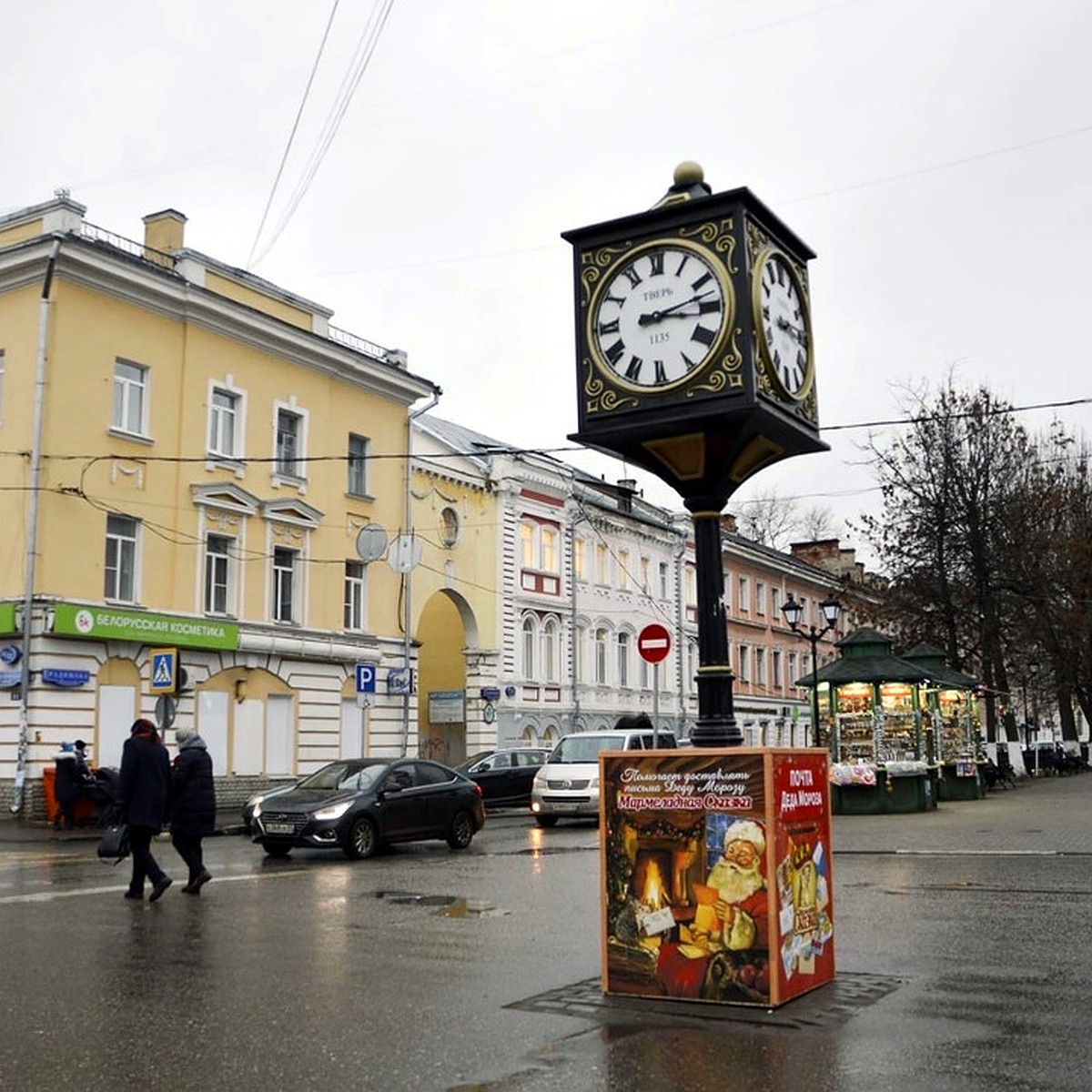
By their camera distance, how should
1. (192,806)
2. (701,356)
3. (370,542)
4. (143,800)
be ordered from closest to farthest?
(701,356) → (143,800) → (192,806) → (370,542)

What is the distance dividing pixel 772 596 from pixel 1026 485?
21.6 meters

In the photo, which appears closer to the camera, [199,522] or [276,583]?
[199,522]

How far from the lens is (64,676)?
2642cm

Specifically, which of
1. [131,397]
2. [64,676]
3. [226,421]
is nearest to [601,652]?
[226,421]

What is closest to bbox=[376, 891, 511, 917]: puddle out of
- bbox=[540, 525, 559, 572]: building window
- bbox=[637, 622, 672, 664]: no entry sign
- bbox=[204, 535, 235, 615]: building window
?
bbox=[637, 622, 672, 664]: no entry sign

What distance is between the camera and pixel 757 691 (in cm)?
6109

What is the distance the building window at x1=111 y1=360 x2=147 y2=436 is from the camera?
2906cm

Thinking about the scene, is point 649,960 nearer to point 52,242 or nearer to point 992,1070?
point 992,1070

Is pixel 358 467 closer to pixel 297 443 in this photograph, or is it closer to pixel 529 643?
pixel 297 443

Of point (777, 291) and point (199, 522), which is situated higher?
point (199, 522)

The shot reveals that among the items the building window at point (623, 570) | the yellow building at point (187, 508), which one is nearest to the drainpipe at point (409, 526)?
the yellow building at point (187, 508)

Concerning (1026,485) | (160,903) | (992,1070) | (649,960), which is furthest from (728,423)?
(1026,485)

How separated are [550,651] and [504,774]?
486 inches

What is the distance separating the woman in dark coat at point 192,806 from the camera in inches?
538
